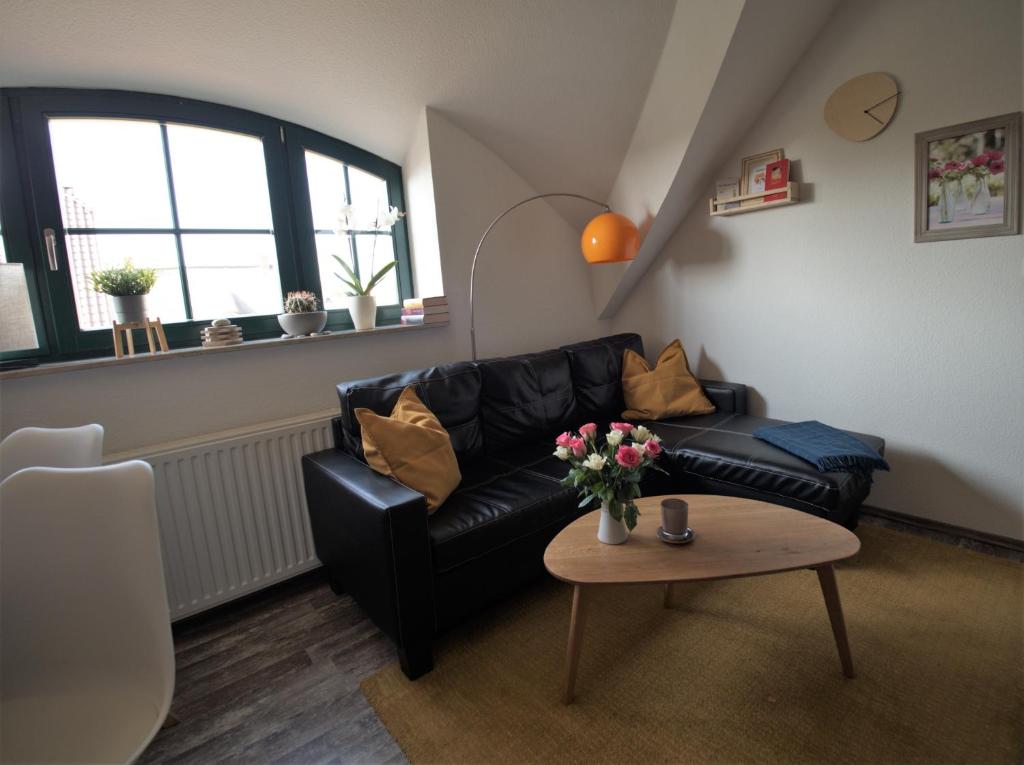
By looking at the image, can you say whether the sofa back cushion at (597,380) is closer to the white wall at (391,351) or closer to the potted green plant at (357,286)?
the white wall at (391,351)

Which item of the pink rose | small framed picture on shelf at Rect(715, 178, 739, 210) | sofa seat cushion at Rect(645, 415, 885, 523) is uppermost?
small framed picture on shelf at Rect(715, 178, 739, 210)

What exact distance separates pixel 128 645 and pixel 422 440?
1123 mm

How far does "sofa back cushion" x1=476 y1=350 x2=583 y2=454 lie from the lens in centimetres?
271

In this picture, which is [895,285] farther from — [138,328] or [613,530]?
[138,328]

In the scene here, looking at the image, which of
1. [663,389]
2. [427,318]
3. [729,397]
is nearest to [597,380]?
[663,389]

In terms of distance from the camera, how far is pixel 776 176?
280cm

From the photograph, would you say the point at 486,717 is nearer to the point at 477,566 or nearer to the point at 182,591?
the point at 477,566

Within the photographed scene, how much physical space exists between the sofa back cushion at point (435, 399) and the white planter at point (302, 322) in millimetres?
414

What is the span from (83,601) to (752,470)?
2315 millimetres

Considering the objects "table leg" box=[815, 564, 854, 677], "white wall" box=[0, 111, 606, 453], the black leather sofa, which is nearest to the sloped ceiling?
"white wall" box=[0, 111, 606, 453]

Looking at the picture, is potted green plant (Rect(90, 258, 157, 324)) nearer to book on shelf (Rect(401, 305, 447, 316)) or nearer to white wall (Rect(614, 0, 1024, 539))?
book on shelf (Rect(401, 305, 447, 316))

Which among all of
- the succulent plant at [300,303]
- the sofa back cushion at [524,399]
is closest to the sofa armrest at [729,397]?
the sofa back cushion at [524,399]

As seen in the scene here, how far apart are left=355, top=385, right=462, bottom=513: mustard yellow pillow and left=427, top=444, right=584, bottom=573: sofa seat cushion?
80mm

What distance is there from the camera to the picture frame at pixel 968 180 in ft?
7.13
